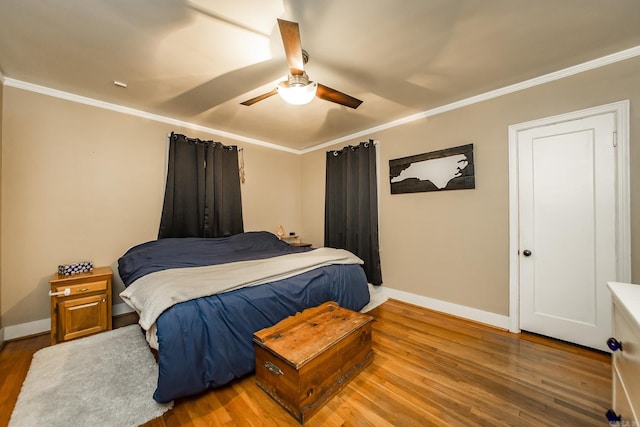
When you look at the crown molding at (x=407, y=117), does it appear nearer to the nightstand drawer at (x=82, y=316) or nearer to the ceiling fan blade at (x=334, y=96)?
the ceiling fan blade at (x=334, y=96)

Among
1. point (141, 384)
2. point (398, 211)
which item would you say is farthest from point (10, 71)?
point (398, 211)

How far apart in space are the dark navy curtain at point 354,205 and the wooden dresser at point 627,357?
255cm

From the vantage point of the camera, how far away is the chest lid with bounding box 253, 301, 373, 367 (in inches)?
61.0

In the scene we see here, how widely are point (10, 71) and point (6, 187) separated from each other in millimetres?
1099

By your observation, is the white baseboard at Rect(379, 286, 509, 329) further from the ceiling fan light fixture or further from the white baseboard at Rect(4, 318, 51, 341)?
the white baseboard at Rect(4, 318, 51, 341)

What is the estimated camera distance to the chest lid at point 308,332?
61.0 inches

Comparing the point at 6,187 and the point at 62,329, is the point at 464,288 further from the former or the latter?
the point at 6,187

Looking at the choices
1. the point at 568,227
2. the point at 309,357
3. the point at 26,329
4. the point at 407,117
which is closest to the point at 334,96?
the point at 407,117

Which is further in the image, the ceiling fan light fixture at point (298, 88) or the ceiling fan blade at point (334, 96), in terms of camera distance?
the ceiling fan blade at point (334, 96)

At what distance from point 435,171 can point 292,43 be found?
2.36 meters

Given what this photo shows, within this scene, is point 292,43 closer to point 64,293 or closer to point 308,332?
point 308,332

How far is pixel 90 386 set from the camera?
174cm

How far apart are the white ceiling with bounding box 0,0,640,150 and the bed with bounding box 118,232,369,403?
1.79 meters

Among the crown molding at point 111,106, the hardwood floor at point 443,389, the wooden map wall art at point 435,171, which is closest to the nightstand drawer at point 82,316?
the hardwood floor at point 443,389
